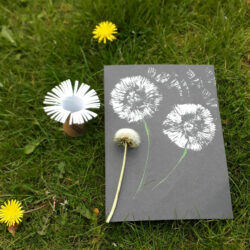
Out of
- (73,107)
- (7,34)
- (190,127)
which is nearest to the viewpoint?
(73,107)

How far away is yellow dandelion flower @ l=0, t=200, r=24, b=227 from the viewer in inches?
34.8

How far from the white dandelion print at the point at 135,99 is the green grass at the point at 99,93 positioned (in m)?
0.08

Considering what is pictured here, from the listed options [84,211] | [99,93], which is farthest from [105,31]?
[84,211]

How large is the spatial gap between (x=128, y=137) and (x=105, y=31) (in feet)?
1.35

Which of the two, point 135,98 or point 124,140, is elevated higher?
point 135,98

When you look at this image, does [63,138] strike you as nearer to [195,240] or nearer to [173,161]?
[173,161]

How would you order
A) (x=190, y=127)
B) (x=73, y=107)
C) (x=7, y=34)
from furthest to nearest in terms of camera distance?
(x=7, y=34) < (x=190, y=127) < (x=73, y=107)

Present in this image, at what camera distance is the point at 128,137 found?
895 mm

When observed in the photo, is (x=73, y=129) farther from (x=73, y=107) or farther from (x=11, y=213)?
(x=11, y=213)

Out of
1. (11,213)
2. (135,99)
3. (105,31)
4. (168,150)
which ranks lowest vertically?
(11,213)

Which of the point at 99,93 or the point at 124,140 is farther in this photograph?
the point at 99,93

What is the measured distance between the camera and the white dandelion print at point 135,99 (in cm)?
98

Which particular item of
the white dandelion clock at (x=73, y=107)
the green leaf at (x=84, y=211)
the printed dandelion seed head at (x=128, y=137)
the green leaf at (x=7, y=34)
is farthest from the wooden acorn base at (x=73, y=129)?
the green leaf at (x=7, y=34)

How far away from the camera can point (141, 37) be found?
112 centimetres
